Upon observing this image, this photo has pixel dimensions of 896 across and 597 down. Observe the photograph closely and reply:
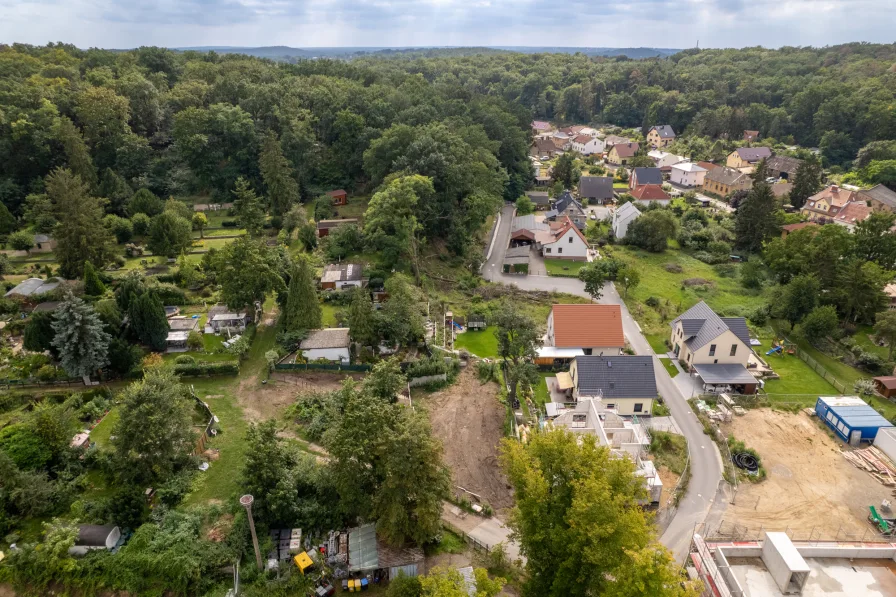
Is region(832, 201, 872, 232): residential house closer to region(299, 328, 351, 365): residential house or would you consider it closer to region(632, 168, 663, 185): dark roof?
region(632, 168, 663, 185): dark roof

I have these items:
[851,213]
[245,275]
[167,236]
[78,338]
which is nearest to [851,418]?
[245,275]

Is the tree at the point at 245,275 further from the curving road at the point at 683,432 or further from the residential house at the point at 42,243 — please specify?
the residential house at the point at 42,243

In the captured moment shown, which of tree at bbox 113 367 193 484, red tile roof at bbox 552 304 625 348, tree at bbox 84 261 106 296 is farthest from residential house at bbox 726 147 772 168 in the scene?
tree at bbox 113 367 193 484

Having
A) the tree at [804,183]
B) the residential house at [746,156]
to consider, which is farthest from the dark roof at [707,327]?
the residential house at [746,156]

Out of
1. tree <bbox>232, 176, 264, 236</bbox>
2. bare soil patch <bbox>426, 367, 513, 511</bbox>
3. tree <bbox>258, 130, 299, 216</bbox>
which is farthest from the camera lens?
tree <bbox>258, 130, 299, 216</bbox>

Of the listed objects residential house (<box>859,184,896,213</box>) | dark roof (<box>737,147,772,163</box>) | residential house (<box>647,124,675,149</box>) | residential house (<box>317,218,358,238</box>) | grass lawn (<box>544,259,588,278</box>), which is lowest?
grass lawn (<box>544,259,588,278</box>)
